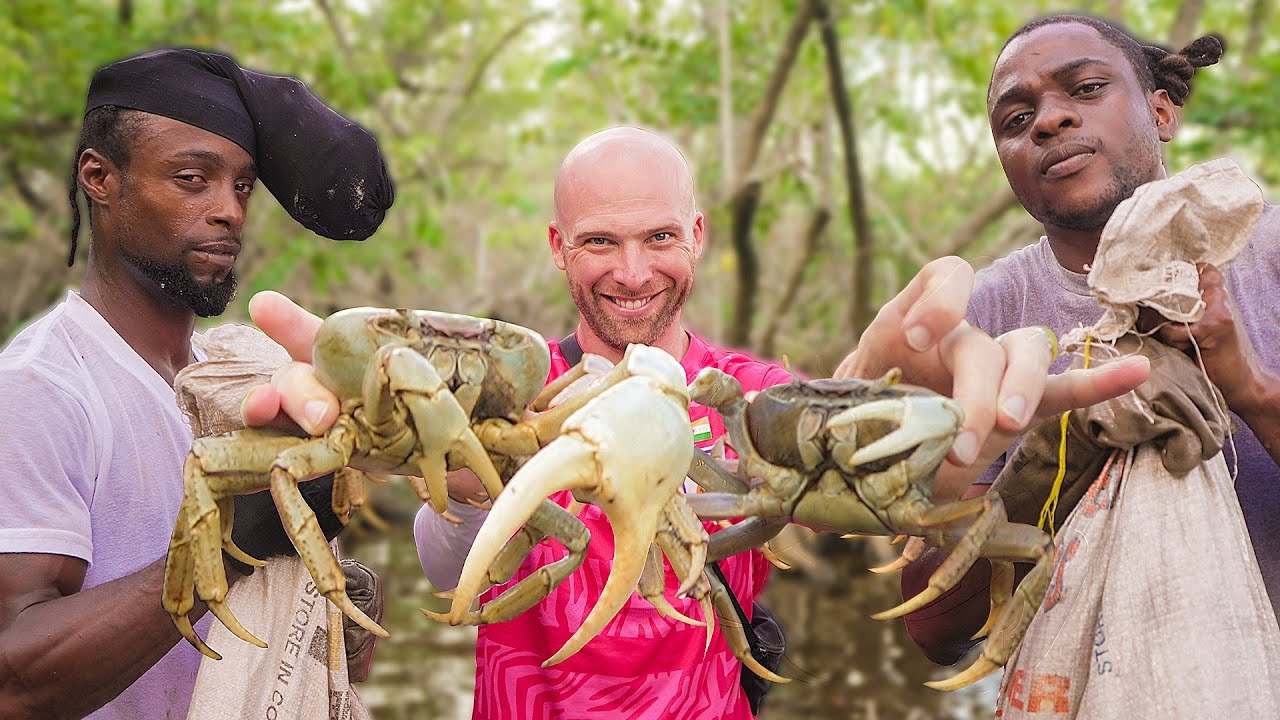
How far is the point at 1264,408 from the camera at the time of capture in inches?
86.7

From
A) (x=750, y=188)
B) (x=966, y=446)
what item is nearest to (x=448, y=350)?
(x=966, y=446)

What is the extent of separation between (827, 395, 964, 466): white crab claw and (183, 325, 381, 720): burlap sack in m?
1.05

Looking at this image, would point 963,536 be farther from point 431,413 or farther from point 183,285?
point 183,285

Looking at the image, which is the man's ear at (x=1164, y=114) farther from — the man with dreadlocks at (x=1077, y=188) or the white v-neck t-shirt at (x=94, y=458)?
the white v-neck t-shirt at (x=94, y=458)

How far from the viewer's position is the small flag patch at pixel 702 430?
107 inches

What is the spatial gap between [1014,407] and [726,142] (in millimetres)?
8385

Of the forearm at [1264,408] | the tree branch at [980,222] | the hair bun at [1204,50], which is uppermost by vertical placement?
the tree branch at [980,222]

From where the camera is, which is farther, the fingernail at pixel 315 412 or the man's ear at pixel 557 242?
the man's ear at pixel 557 242

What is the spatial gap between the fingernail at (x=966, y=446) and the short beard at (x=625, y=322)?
98 cm

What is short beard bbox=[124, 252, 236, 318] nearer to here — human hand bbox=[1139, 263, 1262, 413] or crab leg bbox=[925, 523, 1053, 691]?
crab leg bbox=[925, 523, 1053, 691]

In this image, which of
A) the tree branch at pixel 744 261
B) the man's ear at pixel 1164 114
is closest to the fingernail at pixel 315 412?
the man's ear at pixel 1164 114

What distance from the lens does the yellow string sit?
2.20m

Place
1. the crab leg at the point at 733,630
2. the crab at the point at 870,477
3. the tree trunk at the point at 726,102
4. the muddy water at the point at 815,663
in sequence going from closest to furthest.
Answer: the crab at the point at 870,477
the crab leg at the point at 733,630
the muddy water at the point at 815,663
the tree trunk at the point at 726,102

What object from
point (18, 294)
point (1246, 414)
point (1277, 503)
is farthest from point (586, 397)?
point (18, 294)
